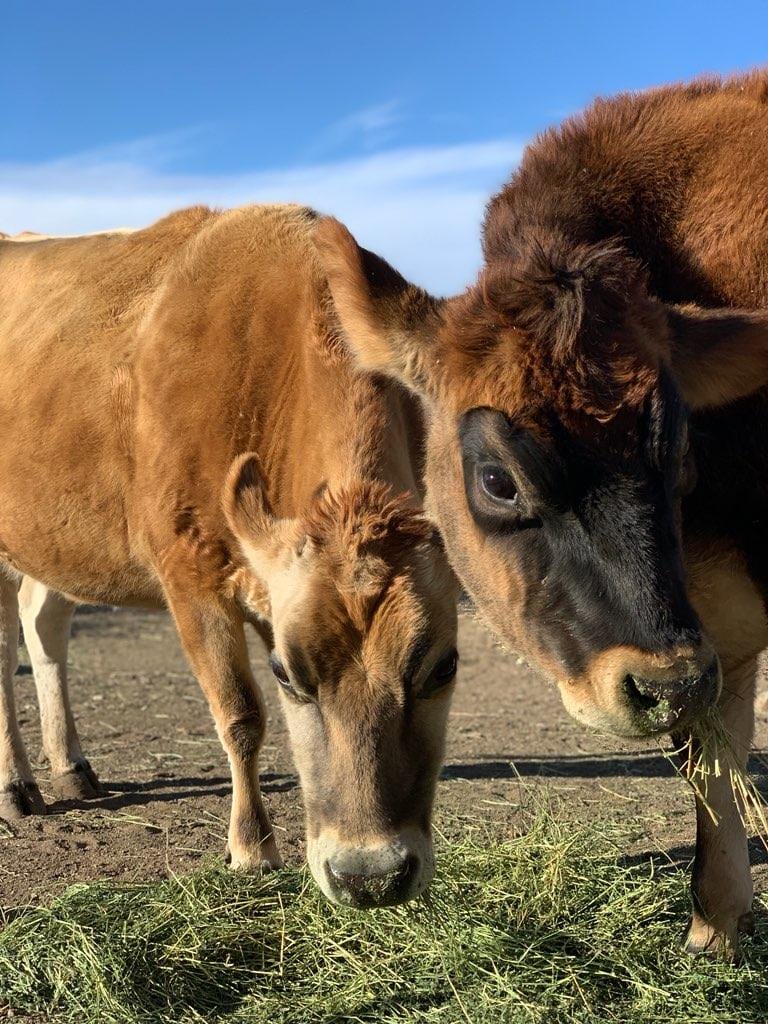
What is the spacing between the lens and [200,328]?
17.4 ft

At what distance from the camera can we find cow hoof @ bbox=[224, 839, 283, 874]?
4969mm

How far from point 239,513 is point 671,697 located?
1.81 m

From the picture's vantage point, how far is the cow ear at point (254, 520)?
425 cm

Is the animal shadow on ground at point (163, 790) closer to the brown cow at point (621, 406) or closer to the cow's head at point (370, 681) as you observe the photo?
the cow's head at point (370, 681)

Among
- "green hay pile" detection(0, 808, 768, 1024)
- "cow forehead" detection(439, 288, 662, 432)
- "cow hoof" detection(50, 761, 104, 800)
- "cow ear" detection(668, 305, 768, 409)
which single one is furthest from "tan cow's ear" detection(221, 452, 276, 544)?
"cow hoof" detection(50, 761, 104, 800)

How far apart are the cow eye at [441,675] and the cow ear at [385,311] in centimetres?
88

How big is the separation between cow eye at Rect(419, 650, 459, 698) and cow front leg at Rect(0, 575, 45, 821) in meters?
3.04

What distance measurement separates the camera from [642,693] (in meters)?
3.24

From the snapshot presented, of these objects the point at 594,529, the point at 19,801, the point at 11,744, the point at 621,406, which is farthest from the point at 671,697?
the point at 11,744

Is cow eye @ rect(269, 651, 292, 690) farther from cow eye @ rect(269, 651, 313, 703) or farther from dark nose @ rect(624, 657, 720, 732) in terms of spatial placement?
dark nose @ rect(624, 657, 720, 732)

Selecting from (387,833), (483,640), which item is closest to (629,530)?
(387,833)

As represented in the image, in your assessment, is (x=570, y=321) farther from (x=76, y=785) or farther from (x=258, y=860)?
(x=76, y=785)

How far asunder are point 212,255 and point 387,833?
296 centimetres

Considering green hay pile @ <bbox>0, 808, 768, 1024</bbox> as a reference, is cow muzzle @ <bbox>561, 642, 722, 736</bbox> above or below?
above
